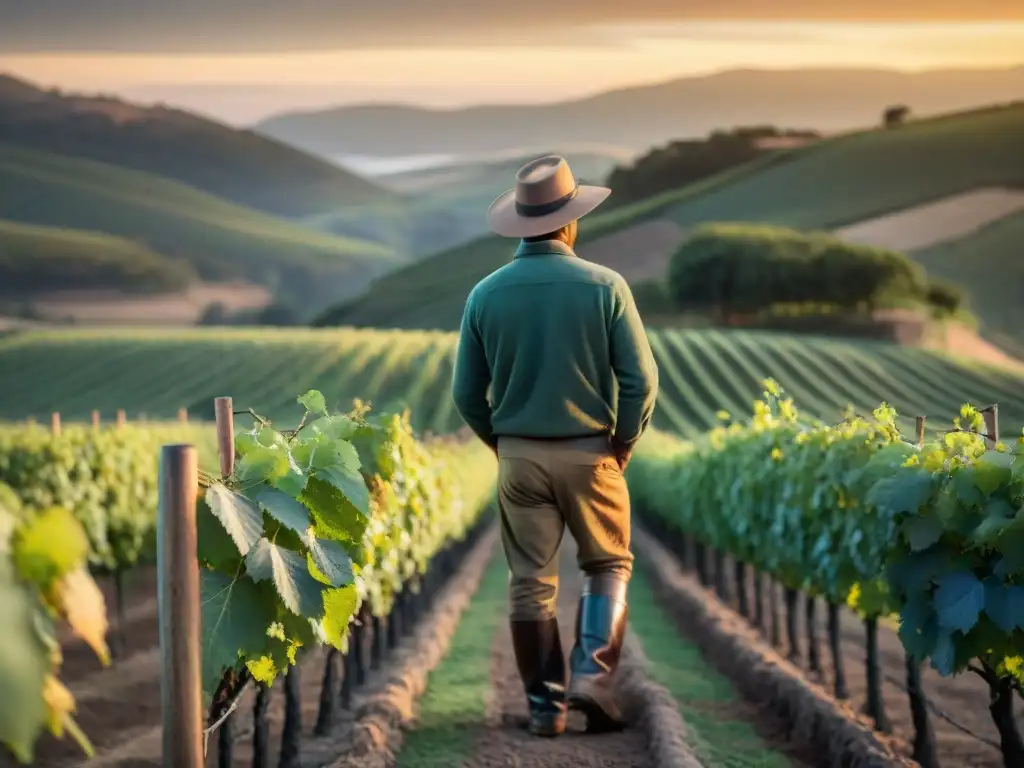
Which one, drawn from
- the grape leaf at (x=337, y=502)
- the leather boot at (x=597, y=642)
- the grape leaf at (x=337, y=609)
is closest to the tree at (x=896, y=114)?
the leather boot at (x=597, y=642)

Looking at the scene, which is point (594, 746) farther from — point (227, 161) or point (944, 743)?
point (227, 161)

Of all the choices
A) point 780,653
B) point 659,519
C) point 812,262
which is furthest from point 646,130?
point 780,653

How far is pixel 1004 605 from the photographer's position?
4574 mm

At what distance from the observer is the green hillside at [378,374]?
41.8 m

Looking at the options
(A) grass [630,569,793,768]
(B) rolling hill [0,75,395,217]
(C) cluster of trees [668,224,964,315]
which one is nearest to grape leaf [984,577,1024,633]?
(A) grass [630,569,793,768]

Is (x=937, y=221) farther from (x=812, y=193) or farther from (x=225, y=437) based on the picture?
(x=225, y=437)

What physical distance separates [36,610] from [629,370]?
131 inches

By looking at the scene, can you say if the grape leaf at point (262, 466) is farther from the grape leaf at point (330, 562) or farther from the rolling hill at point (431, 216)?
the rolling hill at point (431, 216)

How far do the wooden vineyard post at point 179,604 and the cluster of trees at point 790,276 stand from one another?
205ft

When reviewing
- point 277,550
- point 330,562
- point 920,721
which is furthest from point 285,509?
point 920,721

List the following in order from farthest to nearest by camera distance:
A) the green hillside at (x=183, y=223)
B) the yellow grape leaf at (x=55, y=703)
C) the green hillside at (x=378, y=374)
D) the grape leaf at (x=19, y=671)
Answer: the green hillside at (x=183, y=223) < the green hillside at (x=378, y=374) < the yellow grape leaf at (x=55, y=703) < the grape leaf at (x=19, y=671)

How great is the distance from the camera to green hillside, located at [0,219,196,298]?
5656cm

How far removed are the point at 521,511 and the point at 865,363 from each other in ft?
143

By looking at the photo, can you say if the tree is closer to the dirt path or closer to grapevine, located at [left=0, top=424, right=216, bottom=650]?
grapevine, located at [left=0, top=424, right=216, bottom=650]
